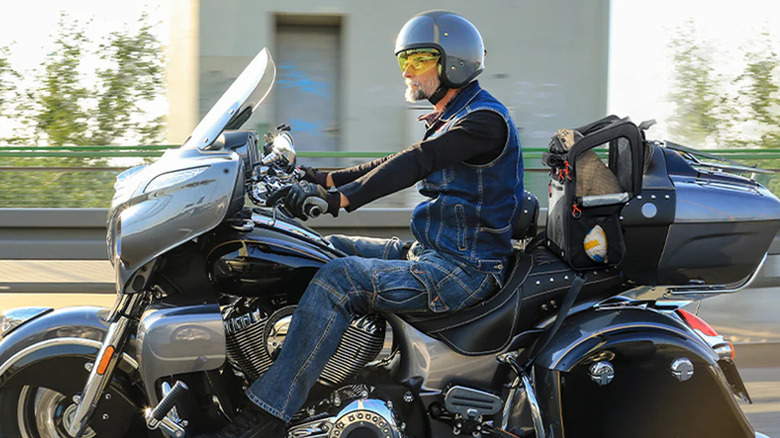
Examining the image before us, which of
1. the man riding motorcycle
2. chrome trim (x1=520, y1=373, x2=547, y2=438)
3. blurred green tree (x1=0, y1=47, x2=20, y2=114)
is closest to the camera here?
the man riding motorcycle

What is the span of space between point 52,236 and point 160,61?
4343mm

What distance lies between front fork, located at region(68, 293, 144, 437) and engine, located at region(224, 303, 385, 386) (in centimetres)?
33

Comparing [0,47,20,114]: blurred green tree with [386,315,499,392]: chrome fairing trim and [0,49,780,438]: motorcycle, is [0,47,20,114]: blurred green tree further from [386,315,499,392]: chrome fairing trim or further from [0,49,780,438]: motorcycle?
[386,315,499,392]: chrome fairing trim

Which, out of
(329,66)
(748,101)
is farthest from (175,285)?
(748,101)

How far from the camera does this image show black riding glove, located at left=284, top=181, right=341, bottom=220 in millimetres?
2742

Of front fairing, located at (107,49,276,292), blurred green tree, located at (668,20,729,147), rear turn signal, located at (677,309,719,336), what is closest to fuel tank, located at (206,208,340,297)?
front fairing, located at (107,49,276,292)

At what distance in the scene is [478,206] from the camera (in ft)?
9.98

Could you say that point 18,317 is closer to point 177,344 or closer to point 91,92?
point 177,344

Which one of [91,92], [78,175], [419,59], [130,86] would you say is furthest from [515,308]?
[91,92]

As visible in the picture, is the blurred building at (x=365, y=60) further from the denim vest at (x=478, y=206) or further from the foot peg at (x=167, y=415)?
the foot peg at (x=167, y=415)

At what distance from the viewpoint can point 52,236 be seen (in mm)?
5730

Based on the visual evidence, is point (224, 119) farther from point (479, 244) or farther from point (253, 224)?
point (479, 244)

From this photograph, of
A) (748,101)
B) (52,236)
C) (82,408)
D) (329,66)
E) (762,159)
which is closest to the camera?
(82,408)

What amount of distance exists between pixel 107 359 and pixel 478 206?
138 cm
